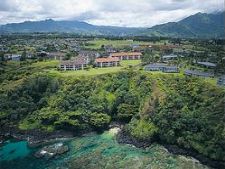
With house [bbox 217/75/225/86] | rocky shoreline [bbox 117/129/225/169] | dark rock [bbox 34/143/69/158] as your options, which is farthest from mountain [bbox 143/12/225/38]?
dark rock [bbox 34/143/69/158]

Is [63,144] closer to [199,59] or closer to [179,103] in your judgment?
[179,103]

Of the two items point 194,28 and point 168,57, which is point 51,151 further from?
point 194,28

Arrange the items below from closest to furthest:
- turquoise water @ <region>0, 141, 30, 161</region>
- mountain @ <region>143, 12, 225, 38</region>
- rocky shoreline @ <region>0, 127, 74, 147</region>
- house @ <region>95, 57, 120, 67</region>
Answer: turquoise water @ <region>0, 141, 30, 161</region> → rocky shoreline @ <region>0, 127, 74, 147</region> → house @ <region>95, 57, 120, 67</region> → mountain @ <region>143, 12, 225, 38</region>

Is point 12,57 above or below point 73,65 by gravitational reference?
above

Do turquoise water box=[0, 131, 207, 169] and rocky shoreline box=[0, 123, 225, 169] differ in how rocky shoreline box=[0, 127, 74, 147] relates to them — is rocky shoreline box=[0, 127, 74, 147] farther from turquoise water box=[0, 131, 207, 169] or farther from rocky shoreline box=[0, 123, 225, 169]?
turquoise water box=[0, 131, 207, 169]

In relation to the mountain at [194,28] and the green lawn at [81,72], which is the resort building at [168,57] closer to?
the green lawn at [81,72]

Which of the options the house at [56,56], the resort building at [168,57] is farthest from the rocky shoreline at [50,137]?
the house at [56,56]

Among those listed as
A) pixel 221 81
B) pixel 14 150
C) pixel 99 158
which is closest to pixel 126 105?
pixel 99 158
